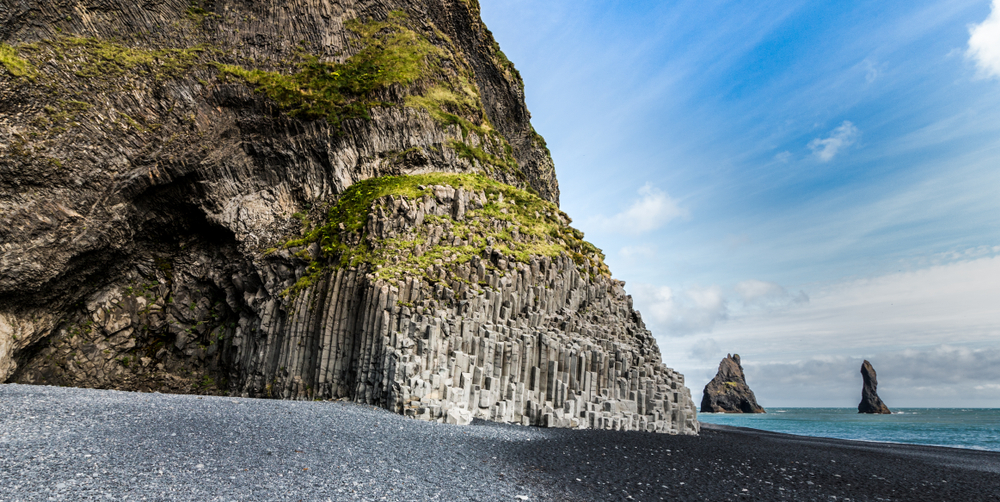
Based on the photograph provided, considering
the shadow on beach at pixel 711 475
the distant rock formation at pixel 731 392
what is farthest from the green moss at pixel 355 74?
the distant rock formation at pixel 731 392

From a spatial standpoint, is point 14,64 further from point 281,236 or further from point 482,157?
point 482,157

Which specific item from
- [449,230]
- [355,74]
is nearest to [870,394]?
[449,230]

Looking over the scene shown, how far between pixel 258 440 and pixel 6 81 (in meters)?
24.6

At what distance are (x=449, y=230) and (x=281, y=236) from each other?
886 centimetres

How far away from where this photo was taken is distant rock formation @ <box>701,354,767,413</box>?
311ft

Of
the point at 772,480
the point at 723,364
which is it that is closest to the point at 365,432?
the point at 772,480

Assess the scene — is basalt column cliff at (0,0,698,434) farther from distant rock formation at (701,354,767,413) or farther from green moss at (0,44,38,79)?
distant rock formation at (701,354,767,413)

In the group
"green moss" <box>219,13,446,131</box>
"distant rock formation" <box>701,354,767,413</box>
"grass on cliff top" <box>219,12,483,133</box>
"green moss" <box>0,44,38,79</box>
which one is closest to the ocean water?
"distant rock formation" <box>701,354,767,413</box>

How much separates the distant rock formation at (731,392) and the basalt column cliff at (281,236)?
81.7 m

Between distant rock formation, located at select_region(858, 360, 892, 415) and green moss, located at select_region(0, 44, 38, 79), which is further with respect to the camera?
distant rock formation, located at select_region(858, 360, 892, 415)

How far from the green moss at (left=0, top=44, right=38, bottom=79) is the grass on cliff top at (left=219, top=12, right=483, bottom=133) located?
789 cm

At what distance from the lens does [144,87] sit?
25.3 meters

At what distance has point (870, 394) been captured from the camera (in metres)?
94.5

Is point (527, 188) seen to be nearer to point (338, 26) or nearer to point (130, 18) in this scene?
point (338, 26)
